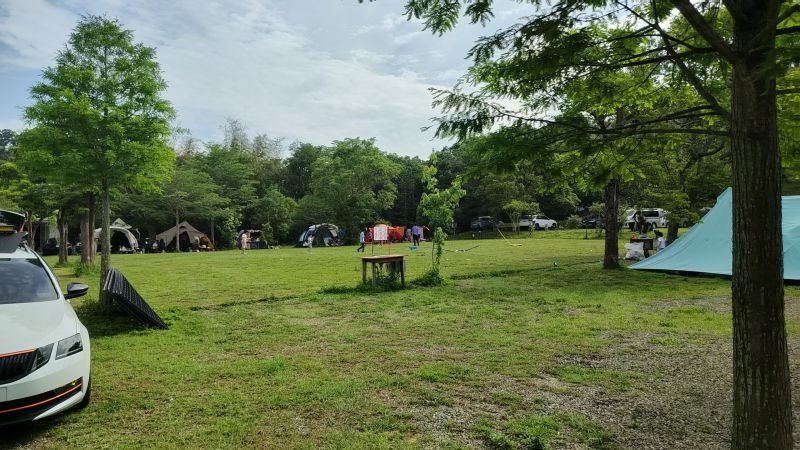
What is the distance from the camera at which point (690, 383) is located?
496 centimetres

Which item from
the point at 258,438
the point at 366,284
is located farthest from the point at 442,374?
the point at 366,284

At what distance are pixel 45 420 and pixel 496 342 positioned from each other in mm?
5127

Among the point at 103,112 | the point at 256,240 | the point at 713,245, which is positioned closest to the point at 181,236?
the point at 256,240

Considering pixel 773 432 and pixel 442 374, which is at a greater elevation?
pixel 773 432

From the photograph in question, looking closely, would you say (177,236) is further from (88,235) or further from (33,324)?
(33,324)

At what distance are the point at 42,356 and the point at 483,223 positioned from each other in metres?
51.4

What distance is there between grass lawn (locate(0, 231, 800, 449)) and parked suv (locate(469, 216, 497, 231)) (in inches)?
1658

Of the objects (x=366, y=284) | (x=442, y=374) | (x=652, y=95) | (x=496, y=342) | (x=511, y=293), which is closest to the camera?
(x=652, y=95)

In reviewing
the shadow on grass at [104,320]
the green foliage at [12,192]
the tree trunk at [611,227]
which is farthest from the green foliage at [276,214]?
the shadow on grass at [104,320]

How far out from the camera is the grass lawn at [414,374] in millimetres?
3881

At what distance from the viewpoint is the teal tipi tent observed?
474 inches

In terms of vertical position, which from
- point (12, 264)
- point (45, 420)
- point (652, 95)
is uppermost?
point (652, 95)

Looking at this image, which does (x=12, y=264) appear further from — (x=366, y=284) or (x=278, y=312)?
(x=366, y=284)

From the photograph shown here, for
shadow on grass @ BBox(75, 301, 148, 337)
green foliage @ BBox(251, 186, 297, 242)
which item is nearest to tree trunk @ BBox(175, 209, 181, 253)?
green foliage @ BBox(251, 186, 297, 242)
